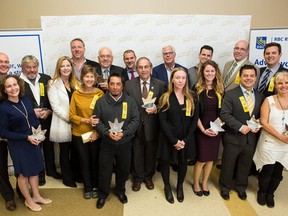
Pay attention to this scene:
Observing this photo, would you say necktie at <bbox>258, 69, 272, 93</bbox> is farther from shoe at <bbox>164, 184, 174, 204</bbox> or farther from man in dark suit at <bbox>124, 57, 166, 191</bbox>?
shoe at <bbox>164, 184, 174, 204</bbox>

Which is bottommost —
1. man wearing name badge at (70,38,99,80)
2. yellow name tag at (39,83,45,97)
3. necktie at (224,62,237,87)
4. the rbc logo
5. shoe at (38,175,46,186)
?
shoe at (38,175,46,186)

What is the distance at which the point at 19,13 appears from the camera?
13.2 ft

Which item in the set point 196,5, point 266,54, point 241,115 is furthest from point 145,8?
point 241,115

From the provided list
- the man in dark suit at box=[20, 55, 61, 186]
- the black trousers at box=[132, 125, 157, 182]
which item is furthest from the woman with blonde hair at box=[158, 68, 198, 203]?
the man in dark suit at box=[20, 55, 61, 186]

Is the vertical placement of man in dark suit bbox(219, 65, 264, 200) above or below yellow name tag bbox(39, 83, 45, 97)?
below

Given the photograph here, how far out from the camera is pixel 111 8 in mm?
3998

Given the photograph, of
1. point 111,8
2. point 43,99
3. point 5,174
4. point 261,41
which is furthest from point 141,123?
point 261,41

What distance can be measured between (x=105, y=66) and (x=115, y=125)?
44.1 inches

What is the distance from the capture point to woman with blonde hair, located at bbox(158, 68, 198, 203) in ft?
8.70

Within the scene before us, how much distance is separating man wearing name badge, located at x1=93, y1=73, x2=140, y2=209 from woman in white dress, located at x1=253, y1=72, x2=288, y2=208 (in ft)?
4.90

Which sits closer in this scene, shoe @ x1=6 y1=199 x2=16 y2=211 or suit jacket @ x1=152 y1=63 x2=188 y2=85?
shoe @ x1=6 y1=199 x2=16 y2=211

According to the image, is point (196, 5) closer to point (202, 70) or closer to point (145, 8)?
point (145, 8)

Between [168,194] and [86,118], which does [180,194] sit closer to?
[168,194]

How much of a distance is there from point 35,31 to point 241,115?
3.20 meters
